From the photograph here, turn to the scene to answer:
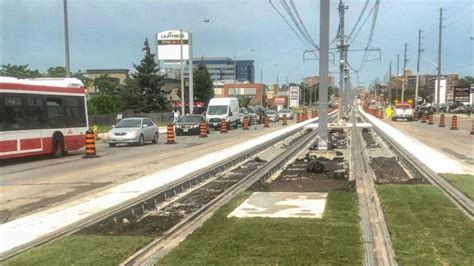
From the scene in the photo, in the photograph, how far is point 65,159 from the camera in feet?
67.3

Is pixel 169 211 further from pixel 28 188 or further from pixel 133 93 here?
pixel 133 93

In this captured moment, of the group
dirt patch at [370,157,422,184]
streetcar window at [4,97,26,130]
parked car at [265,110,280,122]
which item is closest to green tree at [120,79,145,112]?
parked car at [265,110,280,122]

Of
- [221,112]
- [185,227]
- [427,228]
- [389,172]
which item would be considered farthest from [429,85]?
[185,227]

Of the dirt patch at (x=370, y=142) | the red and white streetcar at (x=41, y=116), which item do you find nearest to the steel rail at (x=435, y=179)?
the dirt patch at (x=370, y=142)

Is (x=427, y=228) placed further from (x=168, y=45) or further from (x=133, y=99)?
(x=168, y=45)

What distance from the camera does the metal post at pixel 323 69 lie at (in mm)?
17158

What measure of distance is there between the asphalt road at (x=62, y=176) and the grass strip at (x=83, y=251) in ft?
8.07

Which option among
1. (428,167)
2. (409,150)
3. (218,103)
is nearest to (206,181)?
(428,167)

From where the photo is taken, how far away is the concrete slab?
344 inches

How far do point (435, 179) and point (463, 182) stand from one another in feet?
2.58

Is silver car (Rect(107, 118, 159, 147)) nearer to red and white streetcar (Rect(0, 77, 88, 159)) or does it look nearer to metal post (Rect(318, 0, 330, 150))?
red and white streetcar (Rect(0, 77, 88, 159))

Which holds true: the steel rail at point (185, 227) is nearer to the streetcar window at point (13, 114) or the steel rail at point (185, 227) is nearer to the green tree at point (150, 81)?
the streetcar window at point (13, 114)

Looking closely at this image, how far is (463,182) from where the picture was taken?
1198cm

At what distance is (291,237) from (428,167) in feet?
30.4
